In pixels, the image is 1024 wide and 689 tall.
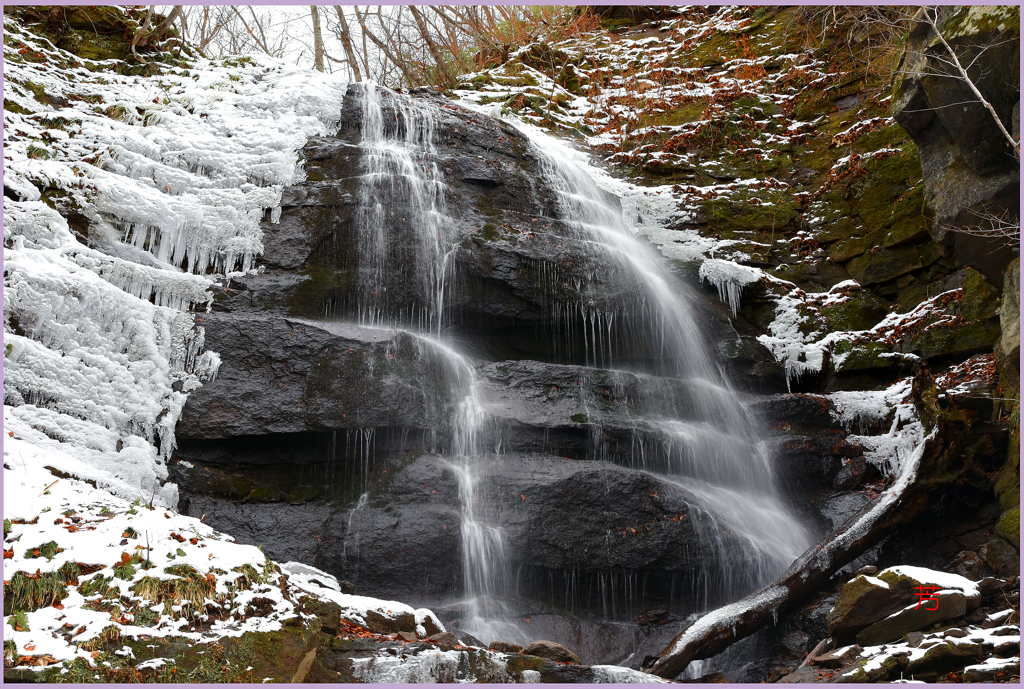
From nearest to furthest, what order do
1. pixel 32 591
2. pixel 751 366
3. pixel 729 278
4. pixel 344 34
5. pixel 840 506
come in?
1. pixel 32 591
2. pixel 840 506
3. pixel 751 366
4. pixel 729 278
5. pixel 344 34

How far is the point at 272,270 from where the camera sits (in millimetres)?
7359

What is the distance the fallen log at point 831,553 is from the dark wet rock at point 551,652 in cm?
85

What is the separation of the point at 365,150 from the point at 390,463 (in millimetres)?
4816

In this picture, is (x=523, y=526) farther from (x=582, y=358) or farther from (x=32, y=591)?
(x=32, y=591)

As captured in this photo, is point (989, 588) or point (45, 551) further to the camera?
point (989, 588)

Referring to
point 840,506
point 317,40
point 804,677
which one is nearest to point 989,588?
point 804,677

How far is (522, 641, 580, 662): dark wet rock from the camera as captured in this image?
4.30 metres

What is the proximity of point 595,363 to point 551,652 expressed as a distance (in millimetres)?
4025

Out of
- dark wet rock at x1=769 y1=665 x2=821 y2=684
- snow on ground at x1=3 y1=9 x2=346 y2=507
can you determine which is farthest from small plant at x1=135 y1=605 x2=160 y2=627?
dark wet rock at x1=769 y1=665 x2=821 y2=684

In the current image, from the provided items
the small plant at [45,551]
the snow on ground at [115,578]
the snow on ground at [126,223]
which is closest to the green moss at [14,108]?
the snow on ground at [126,223]

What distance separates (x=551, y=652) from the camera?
4328mm

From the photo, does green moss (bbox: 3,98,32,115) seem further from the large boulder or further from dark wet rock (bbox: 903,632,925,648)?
dark wet rock (bbox: 903,632,925,648)

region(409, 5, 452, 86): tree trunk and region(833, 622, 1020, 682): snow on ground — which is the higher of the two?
region(409, 5, 452, 86): tree trunk

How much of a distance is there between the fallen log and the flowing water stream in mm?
676
